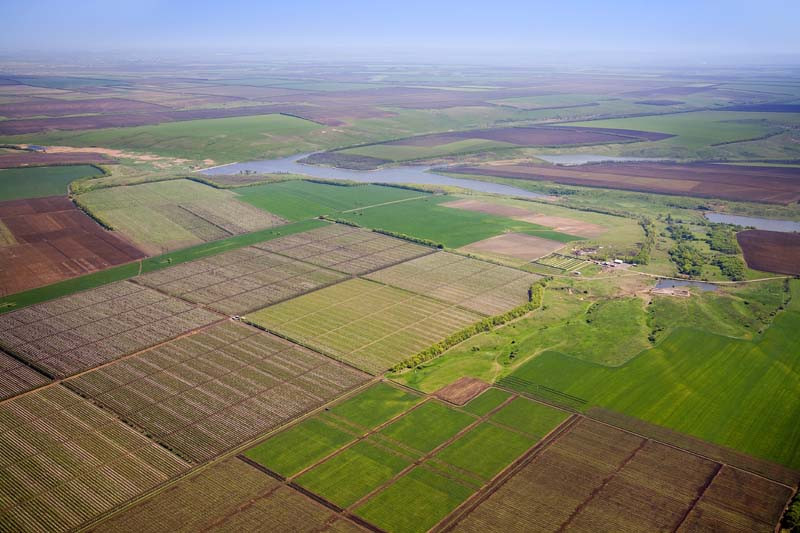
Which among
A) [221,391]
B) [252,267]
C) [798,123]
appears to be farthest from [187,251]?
[798,123]

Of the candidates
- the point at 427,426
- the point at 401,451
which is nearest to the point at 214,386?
the point at 401,451

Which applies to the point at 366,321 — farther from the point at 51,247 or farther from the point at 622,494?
the point at 51,247

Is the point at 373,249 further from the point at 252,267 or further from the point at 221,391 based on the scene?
the point at 221,391

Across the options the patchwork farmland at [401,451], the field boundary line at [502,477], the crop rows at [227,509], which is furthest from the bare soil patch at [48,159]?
the field boundary line at [502,477]

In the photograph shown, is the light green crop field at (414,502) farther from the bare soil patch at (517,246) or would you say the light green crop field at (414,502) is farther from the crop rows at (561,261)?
the bare soil patch at (517,246)

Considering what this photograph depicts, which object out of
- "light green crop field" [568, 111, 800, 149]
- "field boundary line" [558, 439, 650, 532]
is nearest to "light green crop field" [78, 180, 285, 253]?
"field boundary line" [558, 439, 650, 532]

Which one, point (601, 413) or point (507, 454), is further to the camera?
point (601, 413)

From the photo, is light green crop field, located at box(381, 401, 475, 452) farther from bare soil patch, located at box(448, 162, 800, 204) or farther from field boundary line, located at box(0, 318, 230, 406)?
bare soil patch, located at box(448, 162, 800, 204)
